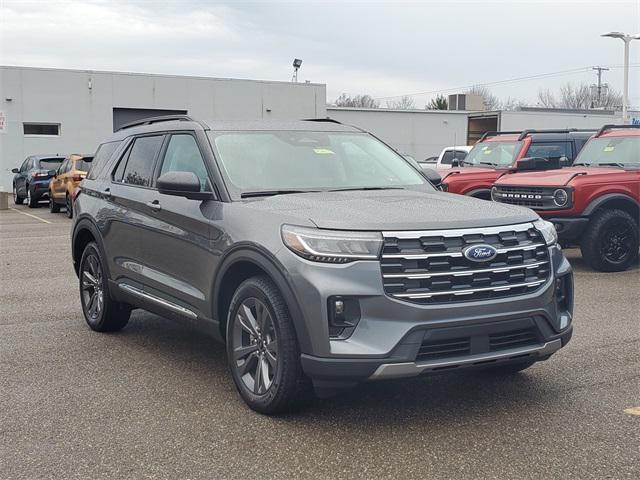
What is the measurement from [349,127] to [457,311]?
2646 mm

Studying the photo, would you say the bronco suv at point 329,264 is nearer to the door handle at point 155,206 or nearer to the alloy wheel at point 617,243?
the door handle at point 155,206

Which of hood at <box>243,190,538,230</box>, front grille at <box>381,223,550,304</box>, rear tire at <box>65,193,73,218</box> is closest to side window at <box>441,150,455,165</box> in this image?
rear tire at <box>65,193,73,218</box>

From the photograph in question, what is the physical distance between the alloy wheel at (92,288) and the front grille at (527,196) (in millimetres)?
6092

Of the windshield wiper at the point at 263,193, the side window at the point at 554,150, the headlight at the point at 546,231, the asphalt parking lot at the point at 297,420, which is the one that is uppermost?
the side window at the point at 554,150

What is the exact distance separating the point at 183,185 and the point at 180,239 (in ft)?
1.85

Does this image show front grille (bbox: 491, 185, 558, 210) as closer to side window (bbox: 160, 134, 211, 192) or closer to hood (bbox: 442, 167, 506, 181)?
hood (bbox: 442, 167, 506, 181)

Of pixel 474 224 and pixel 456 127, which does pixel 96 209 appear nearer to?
pixel 474 224

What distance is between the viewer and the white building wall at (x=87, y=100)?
104 feet

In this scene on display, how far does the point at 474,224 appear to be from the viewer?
14.2 feet

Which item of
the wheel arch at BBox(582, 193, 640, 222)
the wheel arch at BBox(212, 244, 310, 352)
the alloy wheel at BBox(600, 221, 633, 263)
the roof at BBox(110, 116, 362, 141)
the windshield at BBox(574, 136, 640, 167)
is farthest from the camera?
the windshield at BBox(574, 136, 640, 167)

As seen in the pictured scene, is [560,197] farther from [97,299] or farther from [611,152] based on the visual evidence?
[97,299]

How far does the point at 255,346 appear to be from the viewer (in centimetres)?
462

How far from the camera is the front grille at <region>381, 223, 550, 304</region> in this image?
13.5 feet

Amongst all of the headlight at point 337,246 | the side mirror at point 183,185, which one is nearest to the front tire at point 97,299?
the side mirror at point 183,185
